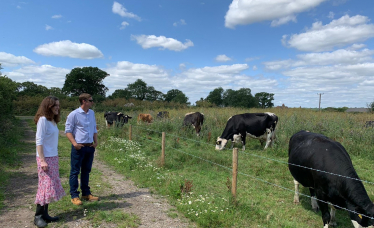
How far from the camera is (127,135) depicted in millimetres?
12086

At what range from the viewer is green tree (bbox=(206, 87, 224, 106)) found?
75.6 metres

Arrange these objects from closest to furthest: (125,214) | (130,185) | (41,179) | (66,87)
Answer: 1. (41,179)
2. (125,214)
3. (130,185)
4. (66,87)

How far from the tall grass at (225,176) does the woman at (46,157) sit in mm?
2211

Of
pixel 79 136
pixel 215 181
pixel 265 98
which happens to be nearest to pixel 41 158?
pixel 79 136

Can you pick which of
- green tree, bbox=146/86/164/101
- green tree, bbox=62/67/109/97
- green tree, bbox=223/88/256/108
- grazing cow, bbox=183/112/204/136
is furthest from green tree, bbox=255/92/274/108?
grazing cow, bbox=183/112/204/136

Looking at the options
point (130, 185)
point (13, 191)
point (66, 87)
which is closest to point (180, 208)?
point (130, 185)

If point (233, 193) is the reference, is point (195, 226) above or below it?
below

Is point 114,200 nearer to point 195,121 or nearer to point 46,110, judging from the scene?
point 46,110

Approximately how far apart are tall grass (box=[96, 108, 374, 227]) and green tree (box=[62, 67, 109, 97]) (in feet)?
137

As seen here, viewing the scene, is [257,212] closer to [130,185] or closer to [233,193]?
[233,193]

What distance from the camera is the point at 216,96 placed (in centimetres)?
7569

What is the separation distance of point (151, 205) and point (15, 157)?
6.04 meters

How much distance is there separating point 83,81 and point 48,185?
169 ft

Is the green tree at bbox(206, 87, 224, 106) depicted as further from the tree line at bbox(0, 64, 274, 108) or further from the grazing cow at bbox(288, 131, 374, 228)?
the grazing cow at bbox(288, 131, 374, 228)
